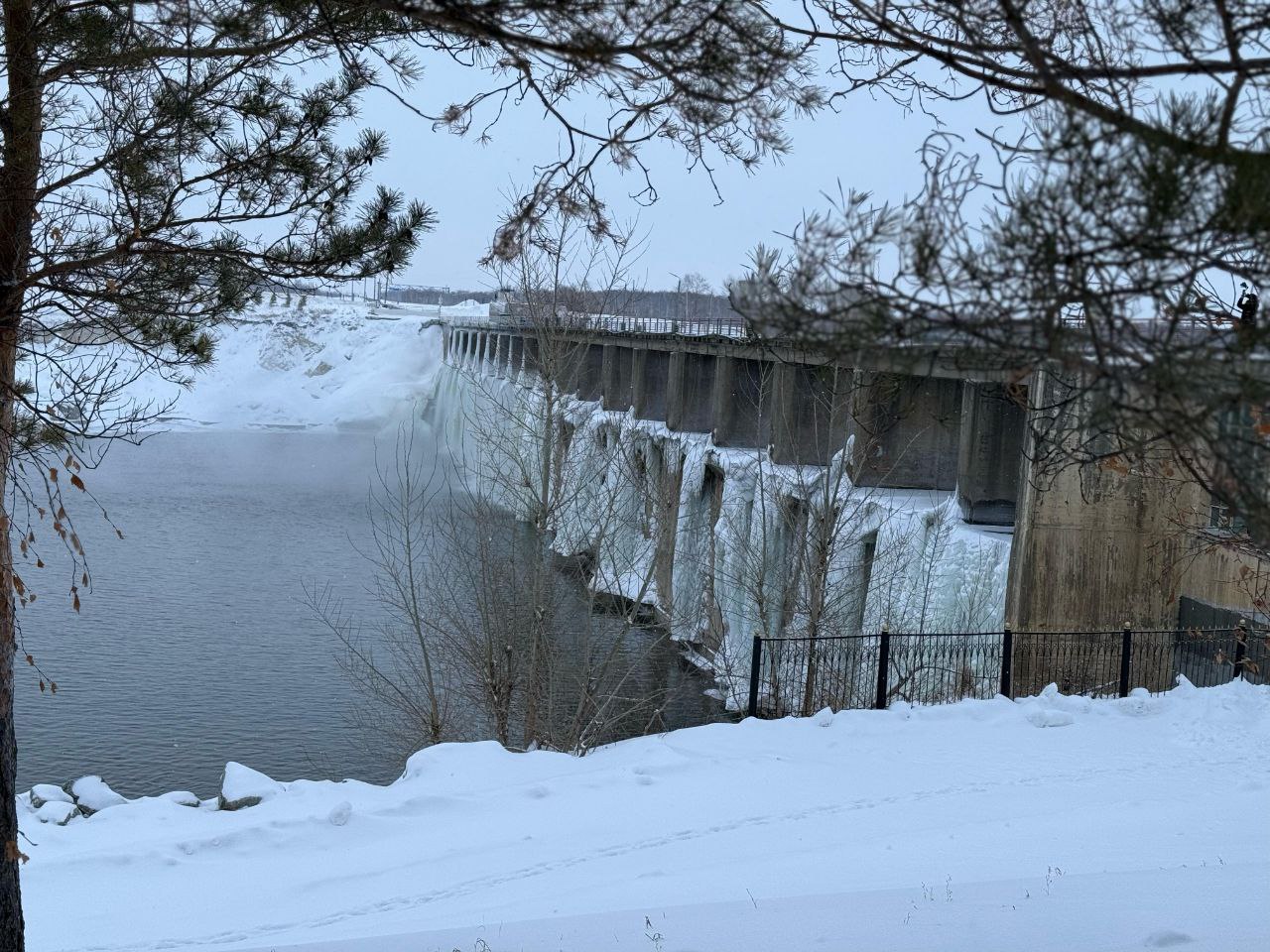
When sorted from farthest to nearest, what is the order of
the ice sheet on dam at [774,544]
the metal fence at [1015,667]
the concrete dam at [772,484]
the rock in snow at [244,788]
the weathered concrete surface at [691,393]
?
the weathered concrete surface at [691,393] < the concrete dam at [772,484] < the ice sheet on dam at [774,544] < the metal fence at [1015,667] < the rock in snow at [244,788]

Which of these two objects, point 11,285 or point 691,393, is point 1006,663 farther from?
point 691,393

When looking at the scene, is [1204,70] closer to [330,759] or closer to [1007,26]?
[1007,26]

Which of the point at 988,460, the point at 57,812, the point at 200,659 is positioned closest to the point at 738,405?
the point at 988,460

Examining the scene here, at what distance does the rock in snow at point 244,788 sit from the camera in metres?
12.8

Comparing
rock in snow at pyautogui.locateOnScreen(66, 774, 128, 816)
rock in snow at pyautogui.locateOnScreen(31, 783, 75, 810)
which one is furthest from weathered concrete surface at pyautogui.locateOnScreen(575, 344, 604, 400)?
rock in snow at pyautogui.locateOnScreen(31, 783, 75, 810)

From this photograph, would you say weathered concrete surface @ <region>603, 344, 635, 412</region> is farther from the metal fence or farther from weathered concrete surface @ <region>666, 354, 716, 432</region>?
the metal fence

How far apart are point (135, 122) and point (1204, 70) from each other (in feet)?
18.1

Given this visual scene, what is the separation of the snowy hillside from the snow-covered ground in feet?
284

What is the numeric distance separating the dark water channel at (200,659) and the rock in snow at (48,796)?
3.68 meters

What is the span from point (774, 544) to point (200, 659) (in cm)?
1209

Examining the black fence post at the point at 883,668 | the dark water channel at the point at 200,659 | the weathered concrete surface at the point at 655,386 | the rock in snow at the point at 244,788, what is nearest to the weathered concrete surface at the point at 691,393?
the weathered concrete surface at the point at 655,386

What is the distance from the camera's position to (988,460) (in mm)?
22375

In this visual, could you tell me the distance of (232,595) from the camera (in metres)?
30.2

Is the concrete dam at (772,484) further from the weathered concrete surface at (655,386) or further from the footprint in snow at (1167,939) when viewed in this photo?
the footprint in snow at (1167,939)
